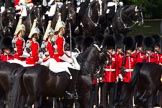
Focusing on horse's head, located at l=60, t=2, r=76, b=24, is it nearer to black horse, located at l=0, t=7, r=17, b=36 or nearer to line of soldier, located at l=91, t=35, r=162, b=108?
black horse, located at l=0, t=7, r=17, b=36

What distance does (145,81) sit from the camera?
12.6 metres

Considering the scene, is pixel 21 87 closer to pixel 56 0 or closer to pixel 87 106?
pixel 87 106

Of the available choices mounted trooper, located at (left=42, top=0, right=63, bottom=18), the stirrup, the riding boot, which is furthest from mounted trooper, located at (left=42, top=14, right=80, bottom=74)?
mounted trooper, located at (left=42, top=0, right=63, bottom=18)

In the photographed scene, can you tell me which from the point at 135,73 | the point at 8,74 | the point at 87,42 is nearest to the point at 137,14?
the point at 87,42

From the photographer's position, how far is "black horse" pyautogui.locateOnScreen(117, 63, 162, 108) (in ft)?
41.0

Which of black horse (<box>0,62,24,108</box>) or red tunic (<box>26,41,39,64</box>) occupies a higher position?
red tunic (<box>26,41,39,64</box>)

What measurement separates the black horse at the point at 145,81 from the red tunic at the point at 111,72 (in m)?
0.58

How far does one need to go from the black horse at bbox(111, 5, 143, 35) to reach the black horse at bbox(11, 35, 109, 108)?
555cm

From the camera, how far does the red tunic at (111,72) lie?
520 inches

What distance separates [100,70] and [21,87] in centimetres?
173

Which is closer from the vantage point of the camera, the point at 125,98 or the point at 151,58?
the point at 125,98

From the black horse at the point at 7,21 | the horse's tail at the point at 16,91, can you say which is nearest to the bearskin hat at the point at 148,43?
the horse's tail at the point at 16,91

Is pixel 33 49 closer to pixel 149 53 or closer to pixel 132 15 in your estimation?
pixel 149 53

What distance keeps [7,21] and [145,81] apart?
6963mm
